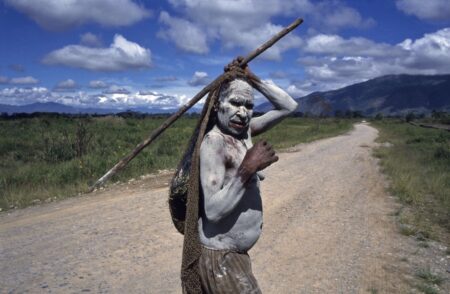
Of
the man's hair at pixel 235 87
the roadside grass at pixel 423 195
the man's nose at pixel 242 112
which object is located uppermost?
the man's hair at pixel 235 87

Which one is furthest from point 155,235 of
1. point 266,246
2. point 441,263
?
point 441,263

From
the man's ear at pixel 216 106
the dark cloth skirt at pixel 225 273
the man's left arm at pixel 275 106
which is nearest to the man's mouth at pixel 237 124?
the man's ear at pixel 216 106

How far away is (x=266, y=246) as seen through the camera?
637 cm

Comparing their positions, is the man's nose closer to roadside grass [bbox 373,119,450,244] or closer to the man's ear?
the man's ear

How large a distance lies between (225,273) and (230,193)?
446mm

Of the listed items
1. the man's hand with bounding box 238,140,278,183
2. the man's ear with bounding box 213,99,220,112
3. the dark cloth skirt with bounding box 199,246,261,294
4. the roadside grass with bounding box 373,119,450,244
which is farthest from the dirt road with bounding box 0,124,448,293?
the man's hand with bounding box 238,140,278,183

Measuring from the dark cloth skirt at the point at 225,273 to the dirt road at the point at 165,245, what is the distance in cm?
273

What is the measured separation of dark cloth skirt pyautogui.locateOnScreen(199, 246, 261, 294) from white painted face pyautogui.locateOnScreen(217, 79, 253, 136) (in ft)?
2.13

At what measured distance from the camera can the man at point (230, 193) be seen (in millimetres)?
2154

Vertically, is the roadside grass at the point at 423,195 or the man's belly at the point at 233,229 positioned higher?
the man's belly at the point at 233,229

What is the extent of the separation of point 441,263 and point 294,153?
40.3ft

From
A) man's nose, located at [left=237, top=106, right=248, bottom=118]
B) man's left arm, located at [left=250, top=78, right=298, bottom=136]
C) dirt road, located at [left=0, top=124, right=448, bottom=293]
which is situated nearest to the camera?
man's nose, located at [left=237, top=106, right=248, bottom=118]

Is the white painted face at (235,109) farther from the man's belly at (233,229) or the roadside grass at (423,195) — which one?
the roadside grass at (423,195)

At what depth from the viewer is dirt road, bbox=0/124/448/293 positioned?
508 cm
